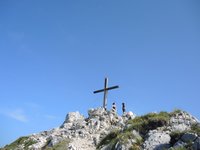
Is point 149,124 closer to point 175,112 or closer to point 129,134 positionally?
point 129,134

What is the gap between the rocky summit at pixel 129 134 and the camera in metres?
15.7

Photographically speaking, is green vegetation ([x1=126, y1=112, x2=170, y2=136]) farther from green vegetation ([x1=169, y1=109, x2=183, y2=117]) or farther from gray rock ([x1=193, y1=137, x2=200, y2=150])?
gray rock ([x1=193, y1=137, x2=200, y2=150])

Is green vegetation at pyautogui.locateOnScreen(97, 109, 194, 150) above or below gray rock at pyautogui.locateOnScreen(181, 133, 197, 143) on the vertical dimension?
above

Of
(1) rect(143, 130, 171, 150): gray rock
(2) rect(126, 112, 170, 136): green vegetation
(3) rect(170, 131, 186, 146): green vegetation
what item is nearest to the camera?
(3) rect(170, 131, 186, 146): green vegetation

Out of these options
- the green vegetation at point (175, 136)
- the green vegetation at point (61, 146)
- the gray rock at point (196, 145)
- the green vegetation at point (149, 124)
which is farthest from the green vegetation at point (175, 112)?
the green vegetation at point (61, 146)

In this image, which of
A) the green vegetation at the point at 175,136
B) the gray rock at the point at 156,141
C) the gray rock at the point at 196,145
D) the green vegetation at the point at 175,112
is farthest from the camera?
the green vegetation at the point at 175,112

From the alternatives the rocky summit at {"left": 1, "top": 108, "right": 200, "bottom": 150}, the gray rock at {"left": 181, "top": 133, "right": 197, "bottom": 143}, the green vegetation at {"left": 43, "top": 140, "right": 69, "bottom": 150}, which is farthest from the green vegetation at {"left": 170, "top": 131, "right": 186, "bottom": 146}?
the green vegetation at {"left": 43, "top": 140, "right": 69, "bottom": 150}

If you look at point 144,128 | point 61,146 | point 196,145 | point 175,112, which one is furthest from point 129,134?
point 61,146

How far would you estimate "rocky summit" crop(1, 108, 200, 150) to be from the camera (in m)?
15.7

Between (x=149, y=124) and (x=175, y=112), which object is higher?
(x=175, y=112)

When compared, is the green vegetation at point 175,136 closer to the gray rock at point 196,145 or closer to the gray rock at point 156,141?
the gray rock at point 156,141

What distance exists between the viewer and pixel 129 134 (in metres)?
18.0

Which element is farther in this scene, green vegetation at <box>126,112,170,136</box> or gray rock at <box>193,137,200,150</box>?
green vegetation at <box>126,112,170,136</box>

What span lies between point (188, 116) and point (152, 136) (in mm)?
5692
